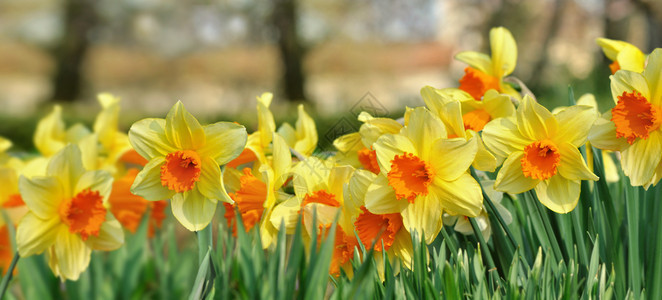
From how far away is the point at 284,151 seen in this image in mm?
834

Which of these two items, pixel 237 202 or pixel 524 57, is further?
pixel 524 57

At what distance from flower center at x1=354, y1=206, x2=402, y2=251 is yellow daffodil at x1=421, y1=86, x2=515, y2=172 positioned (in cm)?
14

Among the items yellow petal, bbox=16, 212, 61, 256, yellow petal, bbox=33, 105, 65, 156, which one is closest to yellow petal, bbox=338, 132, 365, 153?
yellow petal, bbox=16, 212, 61, 256

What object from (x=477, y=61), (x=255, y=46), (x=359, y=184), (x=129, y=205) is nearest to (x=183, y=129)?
(x=359, y=184)

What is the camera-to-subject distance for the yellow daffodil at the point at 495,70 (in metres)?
1.03

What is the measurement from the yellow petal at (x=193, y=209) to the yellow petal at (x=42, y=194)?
0.77 ft

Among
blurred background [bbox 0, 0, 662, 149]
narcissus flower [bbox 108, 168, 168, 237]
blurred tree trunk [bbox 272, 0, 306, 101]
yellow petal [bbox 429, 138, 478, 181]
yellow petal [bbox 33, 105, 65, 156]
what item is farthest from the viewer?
blurred tree trunk [bbox 272, 0, 306, 101]

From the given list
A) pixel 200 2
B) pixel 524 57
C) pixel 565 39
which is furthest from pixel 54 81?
pixel 565 39

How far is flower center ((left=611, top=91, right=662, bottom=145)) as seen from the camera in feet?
2.60

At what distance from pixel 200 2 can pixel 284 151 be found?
10143mm

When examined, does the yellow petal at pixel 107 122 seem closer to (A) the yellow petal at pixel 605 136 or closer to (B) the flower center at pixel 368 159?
(B) the flower center at pixel 368 159

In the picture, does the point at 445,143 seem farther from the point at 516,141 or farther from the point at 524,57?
the point at 524,57

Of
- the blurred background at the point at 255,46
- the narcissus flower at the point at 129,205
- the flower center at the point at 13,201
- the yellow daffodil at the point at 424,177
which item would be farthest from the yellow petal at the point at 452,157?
Answer: the blurred background at the point at 255,46

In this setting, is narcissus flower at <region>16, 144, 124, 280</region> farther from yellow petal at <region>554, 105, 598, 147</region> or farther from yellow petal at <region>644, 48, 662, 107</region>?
yellow petal at <region>644, 48, 662, 107</region>
